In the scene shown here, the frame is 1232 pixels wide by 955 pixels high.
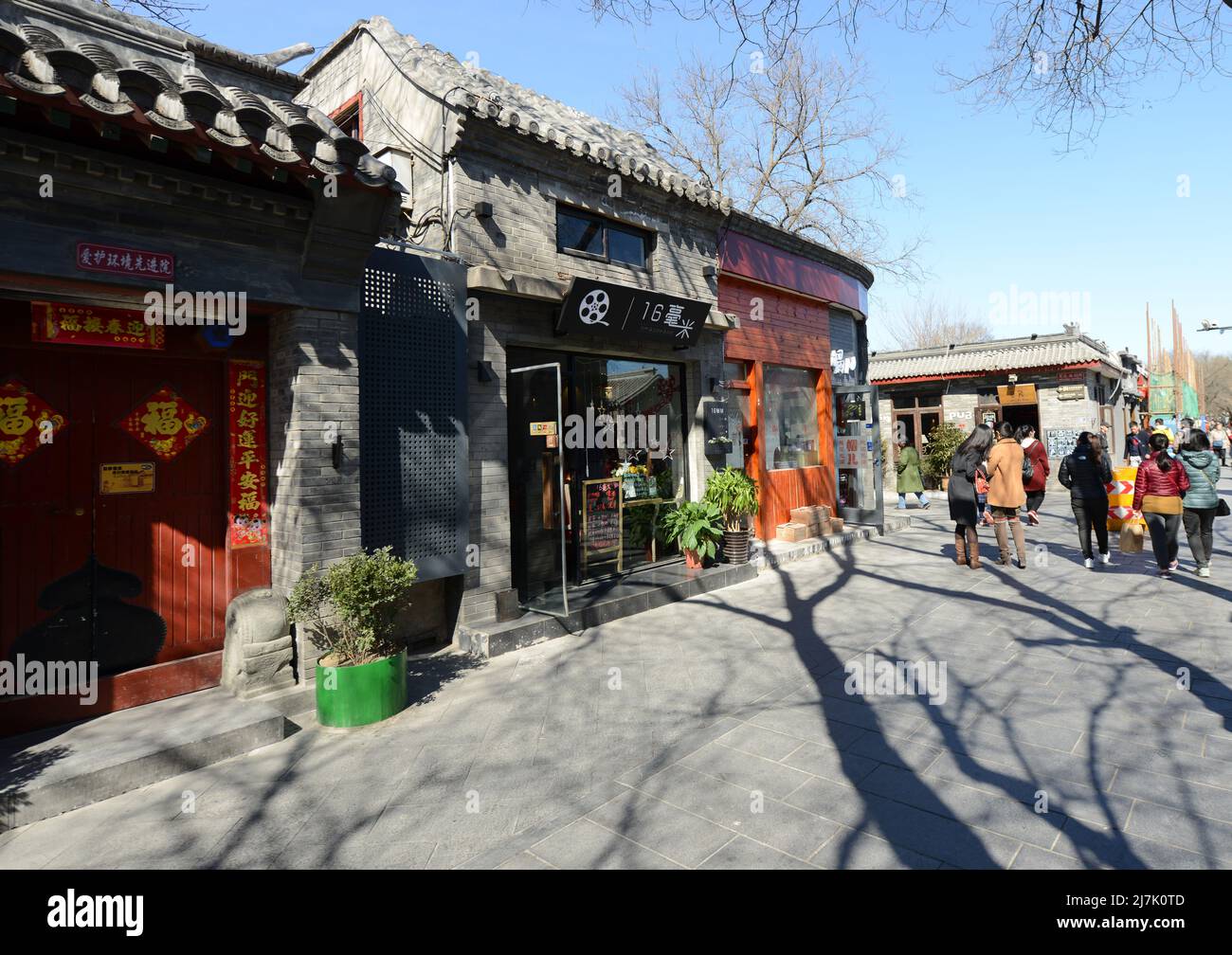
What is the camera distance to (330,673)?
16.2ft

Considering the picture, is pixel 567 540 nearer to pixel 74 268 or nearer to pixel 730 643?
pixel 730 643

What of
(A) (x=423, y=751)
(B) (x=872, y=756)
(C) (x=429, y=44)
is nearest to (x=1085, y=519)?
(B) (x=872, y=756)

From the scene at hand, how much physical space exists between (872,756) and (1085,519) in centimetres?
742

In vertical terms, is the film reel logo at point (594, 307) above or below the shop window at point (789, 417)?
above

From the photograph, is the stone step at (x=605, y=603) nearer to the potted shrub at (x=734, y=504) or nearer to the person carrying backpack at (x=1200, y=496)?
the potted shrub at (x=734, y=504)

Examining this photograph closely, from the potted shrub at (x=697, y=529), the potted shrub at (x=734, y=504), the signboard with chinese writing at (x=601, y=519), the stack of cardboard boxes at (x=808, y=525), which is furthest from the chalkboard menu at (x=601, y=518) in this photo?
the stack of cardboard boxes at (x=808, y=525)

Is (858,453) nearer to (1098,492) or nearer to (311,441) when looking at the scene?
(1098,492)

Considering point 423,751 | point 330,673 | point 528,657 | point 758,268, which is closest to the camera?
point 423,751

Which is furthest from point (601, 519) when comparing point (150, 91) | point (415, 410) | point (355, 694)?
point (150, 91)

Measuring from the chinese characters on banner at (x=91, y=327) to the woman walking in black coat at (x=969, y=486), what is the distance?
9479mm

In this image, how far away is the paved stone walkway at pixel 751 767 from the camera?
3.29 m

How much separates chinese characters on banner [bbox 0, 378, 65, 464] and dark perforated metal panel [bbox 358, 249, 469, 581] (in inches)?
87.0

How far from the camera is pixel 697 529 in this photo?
29.8ft

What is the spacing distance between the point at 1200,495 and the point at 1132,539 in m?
1.63
